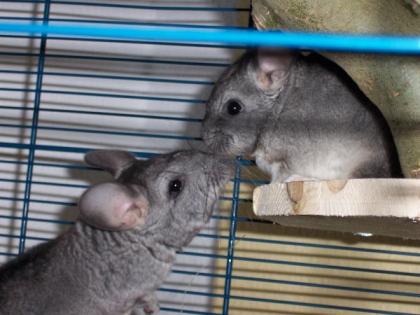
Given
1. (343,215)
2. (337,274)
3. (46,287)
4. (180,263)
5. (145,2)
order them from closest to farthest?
1. (343,215)
2. (46,287)
3. (337,274)
4. (180,263)
5. (145,2)

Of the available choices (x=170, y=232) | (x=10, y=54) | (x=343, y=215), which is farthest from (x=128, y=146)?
(x=343, y=215)

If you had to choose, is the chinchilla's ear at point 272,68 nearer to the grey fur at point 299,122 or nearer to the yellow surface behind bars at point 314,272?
the grey fur at point 299,122

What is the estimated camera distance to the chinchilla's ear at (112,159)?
206 cm

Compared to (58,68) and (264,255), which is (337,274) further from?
(58,68)

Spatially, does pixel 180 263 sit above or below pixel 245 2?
below

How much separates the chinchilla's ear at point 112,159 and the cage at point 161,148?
45cm

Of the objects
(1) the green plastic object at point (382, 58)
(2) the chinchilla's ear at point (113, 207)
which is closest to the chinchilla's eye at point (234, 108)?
(2) the chinchilla's ear at point (113, 207)

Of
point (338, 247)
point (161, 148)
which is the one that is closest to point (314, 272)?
point (338, 247)

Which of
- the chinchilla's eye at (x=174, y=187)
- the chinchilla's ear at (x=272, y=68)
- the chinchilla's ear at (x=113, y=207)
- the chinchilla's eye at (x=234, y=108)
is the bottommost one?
the chinchilla's ear at (x=113, y=207)

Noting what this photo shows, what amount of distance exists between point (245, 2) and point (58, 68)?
3.07ft

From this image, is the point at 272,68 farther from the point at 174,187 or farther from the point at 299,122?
the point at 174,187

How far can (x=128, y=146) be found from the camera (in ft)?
9.49

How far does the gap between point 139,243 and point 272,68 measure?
25.6 inches

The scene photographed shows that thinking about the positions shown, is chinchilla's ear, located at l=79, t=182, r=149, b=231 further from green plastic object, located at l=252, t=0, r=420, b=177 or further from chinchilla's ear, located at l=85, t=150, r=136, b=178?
green plastic object, located at l=252, t=0, r=420, b=177
